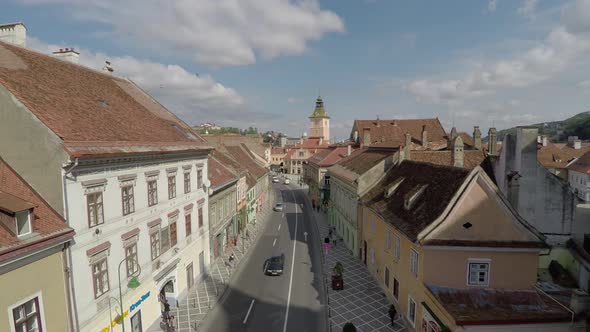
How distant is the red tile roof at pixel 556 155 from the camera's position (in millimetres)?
66250

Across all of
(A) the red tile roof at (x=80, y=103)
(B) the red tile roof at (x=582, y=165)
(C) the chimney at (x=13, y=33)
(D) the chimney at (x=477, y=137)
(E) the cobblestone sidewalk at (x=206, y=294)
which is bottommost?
(E) the cobblestone sidewalk at (x=206, y=294)

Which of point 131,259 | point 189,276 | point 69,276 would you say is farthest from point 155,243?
point 69,276

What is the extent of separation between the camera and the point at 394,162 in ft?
100

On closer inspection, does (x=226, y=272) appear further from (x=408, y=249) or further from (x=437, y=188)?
(x=437, y=188)

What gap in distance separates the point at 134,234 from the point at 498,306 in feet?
60.3

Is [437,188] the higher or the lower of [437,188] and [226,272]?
the higher

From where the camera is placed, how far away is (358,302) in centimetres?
2247

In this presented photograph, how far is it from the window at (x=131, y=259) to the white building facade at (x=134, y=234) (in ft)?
0.16

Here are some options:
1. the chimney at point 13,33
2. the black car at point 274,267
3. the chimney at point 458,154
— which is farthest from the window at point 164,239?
the chimney at point 458,154

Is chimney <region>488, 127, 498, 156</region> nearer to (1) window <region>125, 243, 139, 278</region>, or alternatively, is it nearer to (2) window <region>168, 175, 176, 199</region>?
(2) window <region>168, 175, 176, 199</region>

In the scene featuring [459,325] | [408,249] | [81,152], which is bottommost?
[459,325]

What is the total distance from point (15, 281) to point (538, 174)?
1041 inches

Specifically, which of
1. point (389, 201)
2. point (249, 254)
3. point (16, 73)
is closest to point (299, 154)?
point (249, 254)

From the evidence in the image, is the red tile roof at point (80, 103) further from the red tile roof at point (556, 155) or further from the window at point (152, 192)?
the red tile roof at point (556, 155)
